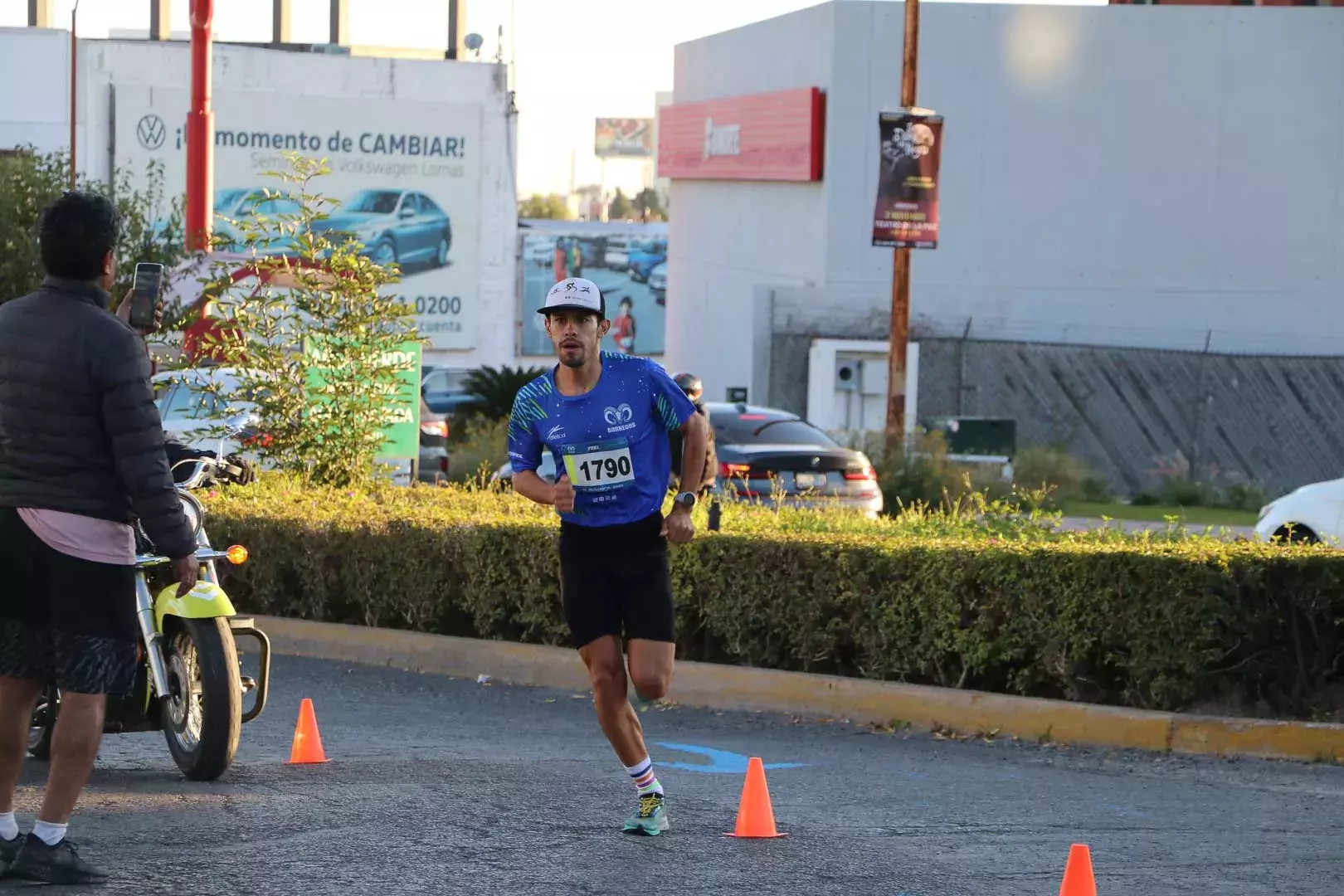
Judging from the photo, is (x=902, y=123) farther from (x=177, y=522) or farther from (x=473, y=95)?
(x=473, y=95)

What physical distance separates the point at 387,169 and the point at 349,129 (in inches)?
61.2

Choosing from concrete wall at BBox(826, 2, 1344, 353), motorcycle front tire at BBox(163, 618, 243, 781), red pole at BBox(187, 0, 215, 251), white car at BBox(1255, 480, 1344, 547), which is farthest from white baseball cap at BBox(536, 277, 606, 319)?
concrete wall at BBox(826, 2, 1344, 353)

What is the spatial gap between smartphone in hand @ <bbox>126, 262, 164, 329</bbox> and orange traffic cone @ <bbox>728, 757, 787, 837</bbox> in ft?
9.20

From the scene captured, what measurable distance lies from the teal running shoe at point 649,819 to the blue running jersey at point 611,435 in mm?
925

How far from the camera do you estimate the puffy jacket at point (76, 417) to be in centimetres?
565

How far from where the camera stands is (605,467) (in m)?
6.61

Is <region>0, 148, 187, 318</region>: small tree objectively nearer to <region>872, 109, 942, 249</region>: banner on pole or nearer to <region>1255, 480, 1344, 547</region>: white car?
<region>872, 109, 942, 249</region>: banner on pole

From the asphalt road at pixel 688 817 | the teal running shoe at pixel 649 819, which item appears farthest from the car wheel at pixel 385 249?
the teal running shoe at pixel 649 819

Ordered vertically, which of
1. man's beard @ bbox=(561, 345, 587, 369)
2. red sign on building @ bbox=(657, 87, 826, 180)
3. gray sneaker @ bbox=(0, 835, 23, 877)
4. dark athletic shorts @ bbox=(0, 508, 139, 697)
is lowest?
gray sneaker @ bbox=(0, 835, 23, 877)

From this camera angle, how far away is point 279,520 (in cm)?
1237

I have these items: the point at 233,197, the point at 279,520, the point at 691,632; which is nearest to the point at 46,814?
the point at 691,632

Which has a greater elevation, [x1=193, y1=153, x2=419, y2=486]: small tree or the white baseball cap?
the white baseball cap

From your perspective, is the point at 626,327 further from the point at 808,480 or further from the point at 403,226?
the point at 808,480

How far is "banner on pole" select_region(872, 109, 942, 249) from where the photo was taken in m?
22.0
